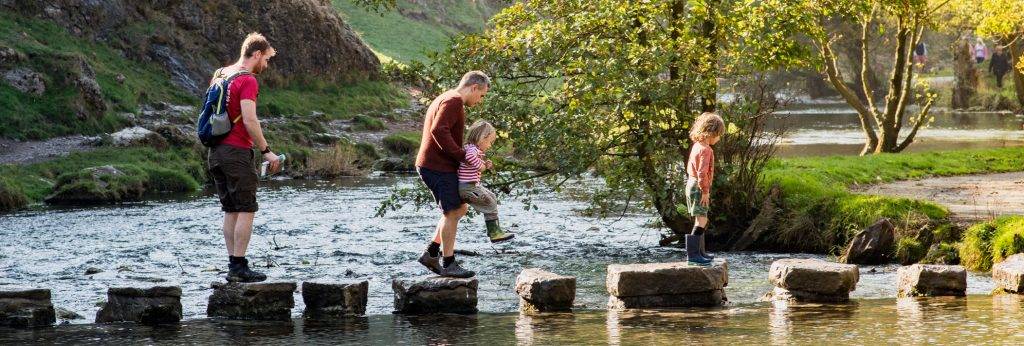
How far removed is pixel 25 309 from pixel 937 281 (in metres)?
8.23

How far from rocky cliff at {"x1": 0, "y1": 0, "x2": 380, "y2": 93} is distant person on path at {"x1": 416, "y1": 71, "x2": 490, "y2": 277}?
32.2 metres

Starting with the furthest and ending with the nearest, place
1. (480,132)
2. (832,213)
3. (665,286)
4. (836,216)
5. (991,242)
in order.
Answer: (832,213) → (836,216) → (991,242) → (480,132) → (665,286)

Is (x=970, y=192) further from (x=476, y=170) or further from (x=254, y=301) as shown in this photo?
(x=254, y=301)

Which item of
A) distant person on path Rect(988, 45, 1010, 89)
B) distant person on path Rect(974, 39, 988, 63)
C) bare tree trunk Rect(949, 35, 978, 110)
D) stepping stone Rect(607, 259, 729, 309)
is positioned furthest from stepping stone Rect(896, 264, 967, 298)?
distant person on path Rect(974, 39, 988, 63)

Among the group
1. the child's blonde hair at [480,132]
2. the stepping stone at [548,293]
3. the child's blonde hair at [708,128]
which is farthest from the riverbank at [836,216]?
the child's blonde hair at [480,132]

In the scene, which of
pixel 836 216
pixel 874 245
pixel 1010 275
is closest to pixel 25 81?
pixel 836 216

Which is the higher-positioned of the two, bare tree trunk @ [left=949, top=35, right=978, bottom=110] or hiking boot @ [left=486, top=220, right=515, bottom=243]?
bare tree trunk @ [left=949, top=35, right=978, bottom=110]

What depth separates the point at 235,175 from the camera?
12648mm

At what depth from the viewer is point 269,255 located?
18.6 m

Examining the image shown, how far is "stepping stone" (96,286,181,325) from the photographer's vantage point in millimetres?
11953

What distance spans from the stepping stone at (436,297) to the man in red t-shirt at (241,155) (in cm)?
137

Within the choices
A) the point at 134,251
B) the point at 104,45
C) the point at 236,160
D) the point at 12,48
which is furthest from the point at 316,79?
the point at 236,160

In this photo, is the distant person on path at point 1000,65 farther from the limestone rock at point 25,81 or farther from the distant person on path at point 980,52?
the limestone rock at point 25,81

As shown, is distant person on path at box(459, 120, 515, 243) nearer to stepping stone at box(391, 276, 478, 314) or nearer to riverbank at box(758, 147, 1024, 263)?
stepping stone at box(391, 276, 478, 314)
